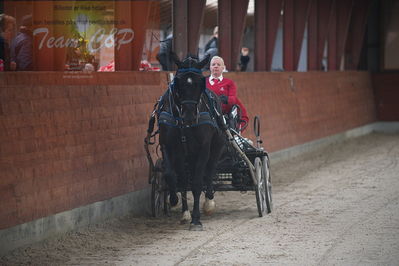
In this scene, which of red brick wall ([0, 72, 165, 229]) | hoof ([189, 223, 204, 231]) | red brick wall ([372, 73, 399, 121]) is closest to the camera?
red brick wall ([0, 72, 165, 229])

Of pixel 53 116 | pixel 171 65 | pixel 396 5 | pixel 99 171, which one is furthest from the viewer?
pixel 396 5

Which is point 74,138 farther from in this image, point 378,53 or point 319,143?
point 378,53

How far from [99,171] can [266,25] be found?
10.3 m

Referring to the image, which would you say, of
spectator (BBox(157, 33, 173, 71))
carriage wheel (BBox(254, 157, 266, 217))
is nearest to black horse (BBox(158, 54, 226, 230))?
carriage wheel (BBox(254, 157, 266, 217))

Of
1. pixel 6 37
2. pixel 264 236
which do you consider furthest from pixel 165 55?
pixel 264 236

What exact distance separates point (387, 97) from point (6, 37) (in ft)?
68.4

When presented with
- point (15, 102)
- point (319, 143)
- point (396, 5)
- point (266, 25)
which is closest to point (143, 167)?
point (15, 102)

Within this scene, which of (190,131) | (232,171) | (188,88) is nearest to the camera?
(188,88)

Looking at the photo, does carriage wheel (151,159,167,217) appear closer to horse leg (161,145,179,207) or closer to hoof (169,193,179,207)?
hoof (169,193,179,207)

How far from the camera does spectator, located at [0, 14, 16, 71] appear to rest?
875 centimetres

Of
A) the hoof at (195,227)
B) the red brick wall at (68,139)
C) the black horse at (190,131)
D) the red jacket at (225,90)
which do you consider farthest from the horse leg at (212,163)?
the red brick wall at (68,139)

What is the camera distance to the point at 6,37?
889 centimetres

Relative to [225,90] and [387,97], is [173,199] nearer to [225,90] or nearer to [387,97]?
[225,90]

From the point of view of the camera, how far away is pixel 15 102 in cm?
830
